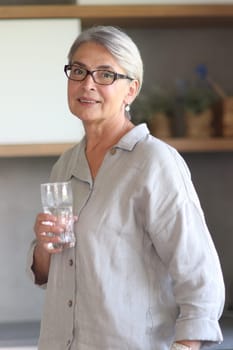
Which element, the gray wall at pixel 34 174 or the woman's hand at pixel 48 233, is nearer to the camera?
the woman's hand at pixel 48 233

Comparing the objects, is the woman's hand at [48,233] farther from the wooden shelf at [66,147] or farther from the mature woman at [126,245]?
the wooden shelf at [66,147]

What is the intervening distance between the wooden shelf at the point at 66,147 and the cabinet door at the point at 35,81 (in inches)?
0.8

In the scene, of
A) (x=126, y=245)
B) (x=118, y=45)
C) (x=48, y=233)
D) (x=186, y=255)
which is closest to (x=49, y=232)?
(x=48, y=233)

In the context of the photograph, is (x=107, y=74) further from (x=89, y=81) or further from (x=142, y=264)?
(x=142, y=264)

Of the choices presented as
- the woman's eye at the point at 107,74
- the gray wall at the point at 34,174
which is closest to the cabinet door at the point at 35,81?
the gray wall at the point at 34,174

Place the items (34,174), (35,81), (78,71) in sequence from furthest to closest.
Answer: (34,174) → (35,81) → (78,71)

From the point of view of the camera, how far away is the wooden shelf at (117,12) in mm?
1963

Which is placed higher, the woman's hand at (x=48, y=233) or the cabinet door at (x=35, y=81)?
the cabinet door at (x=35, y=81)

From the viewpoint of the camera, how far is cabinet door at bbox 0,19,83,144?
1979 mm

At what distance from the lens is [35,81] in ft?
6.54

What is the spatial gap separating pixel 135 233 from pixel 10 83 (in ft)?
3.17

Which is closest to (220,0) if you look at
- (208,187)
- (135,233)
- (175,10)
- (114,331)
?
(175,10)

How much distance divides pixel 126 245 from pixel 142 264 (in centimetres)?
5

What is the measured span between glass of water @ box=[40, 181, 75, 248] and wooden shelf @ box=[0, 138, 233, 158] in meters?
0.74
